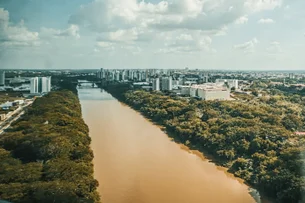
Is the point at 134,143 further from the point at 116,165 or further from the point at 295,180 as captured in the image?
the point at 295,180

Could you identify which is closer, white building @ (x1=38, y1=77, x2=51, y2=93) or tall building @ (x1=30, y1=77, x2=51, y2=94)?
→ tall building @ (x1=30, y1=77, x2=51, y2=94)

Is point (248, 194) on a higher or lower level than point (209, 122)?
lower

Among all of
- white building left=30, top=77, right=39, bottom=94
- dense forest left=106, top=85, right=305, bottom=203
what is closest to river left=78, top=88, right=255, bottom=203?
dense forest left=106, top=85, right=305, bottom=203

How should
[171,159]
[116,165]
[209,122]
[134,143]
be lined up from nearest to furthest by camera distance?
[116,165] → [171,159] → [134,143] → [209,122]

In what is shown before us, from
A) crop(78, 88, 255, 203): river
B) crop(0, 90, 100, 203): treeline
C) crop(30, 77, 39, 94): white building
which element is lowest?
crop(78, 88, 255, 203): river

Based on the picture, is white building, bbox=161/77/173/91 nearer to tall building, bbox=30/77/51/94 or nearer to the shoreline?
tall building, bbox=30/77/51/94

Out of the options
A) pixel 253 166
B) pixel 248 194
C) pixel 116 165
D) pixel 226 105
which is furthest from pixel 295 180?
pixel 226 105
